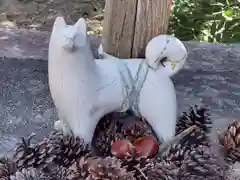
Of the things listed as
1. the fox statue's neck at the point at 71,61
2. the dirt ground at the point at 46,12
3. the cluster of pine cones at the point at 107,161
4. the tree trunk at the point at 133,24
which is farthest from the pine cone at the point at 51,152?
the dirt ground at the point at 46,12

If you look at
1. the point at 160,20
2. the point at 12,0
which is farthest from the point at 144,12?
the point at 12,0

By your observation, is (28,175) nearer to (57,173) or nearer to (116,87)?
(57,173)

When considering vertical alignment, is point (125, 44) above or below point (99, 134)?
above

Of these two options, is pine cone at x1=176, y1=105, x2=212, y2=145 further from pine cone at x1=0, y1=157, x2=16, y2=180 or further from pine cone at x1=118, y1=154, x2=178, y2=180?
pine cone at x1=0, y1=157, x2=16, y2=180

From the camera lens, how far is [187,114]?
41.9 inches

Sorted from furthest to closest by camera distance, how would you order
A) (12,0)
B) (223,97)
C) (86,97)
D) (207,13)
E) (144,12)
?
(12,0) → (207,13) → (223,97) → (144,12) → (86,97)

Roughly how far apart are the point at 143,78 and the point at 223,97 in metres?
0.35

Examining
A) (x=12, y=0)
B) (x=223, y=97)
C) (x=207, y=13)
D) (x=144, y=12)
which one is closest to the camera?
(x=144, y=12)

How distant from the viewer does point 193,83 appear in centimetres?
135

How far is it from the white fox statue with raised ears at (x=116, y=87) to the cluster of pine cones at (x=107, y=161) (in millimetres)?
29

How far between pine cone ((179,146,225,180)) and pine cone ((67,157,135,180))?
9cm

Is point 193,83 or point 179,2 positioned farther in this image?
point 179,2

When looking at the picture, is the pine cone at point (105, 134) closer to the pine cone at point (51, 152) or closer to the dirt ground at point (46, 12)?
the pine cone at point (51, 152)

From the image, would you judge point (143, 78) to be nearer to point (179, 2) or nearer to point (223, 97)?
point (223, 97)
